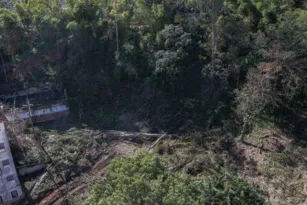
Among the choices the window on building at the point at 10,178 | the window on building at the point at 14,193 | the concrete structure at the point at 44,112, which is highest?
the concrete structure at the point at 44,112

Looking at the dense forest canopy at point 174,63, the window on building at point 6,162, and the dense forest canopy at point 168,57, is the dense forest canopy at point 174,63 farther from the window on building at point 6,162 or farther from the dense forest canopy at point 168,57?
the window on building at point 6,162

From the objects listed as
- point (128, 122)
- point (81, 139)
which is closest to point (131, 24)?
point (128, 122)

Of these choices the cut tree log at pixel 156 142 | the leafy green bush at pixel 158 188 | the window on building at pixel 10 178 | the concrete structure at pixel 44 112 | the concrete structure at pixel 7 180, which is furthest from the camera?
the concrete structure at pixel 44 112

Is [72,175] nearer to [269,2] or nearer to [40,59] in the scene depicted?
[40,59]

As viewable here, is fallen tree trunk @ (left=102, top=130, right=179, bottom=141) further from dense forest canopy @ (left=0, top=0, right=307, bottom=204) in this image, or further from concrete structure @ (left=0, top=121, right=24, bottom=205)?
concrete structure @ (left=0, top=121, right=24, bottom=205)

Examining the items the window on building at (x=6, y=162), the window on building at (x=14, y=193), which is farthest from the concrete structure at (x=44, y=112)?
the window on building at (x=14, y=193)

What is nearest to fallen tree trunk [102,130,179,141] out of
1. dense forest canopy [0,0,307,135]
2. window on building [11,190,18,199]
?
dense forest canopy [0,0,307,135]
